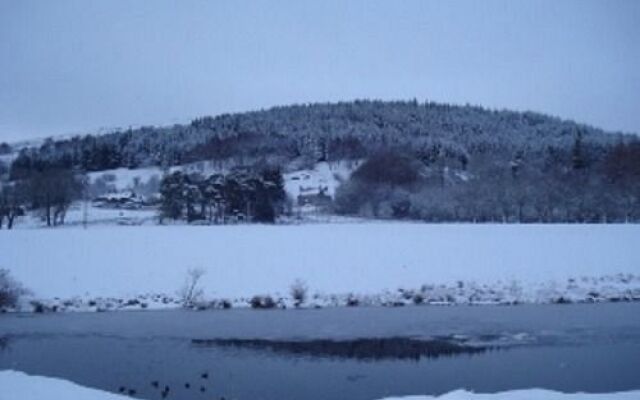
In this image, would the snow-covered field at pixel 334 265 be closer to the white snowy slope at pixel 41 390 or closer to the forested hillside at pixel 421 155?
the white snowy slope at pixel 41 390

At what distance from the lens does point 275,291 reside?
34.1 metres

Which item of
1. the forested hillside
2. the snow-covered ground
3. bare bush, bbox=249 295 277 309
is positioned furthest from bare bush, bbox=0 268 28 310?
the forested hillside

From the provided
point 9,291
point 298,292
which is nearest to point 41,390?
point 298,292

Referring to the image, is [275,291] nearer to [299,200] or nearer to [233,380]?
[233,380]

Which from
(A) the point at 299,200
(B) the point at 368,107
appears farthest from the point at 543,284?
(B) the point at 368,107

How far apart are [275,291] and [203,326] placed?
8.11m

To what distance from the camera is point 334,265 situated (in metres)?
38.8

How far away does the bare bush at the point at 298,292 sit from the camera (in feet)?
107

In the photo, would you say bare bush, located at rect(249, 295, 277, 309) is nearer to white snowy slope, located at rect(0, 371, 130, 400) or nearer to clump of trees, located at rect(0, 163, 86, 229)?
white snowy slope, located at rect(0, 371, 130, 400)

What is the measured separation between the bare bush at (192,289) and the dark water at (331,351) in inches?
104

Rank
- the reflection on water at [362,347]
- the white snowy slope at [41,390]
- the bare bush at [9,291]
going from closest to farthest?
the white snowy slope at [41,390] → the reflection on water at [362,347] → the bare bush at [9,291]

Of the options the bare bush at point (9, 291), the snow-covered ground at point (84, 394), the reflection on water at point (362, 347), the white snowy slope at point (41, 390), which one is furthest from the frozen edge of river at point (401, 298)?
the snow-covered ground at point (84, 394)

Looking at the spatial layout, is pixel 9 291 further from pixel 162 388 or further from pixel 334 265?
pixel 162 388

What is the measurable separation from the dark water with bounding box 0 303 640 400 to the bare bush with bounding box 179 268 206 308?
2.64 m
